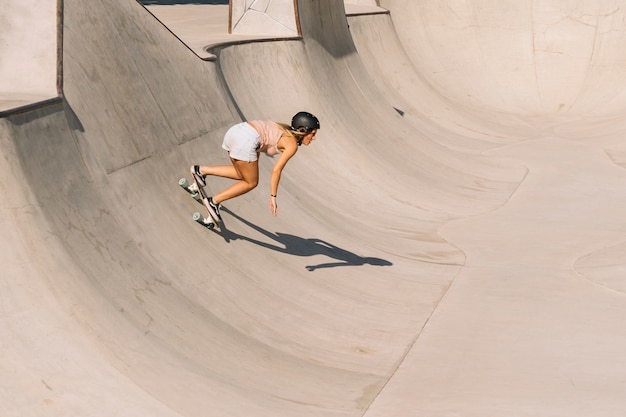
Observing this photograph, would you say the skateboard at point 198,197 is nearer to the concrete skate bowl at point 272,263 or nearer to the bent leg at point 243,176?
the concrete skate bowl at point 272,263

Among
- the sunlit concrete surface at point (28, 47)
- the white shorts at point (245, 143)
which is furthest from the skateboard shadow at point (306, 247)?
the sunlit concrete surface at point (28, 47)

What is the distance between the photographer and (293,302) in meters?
8.20

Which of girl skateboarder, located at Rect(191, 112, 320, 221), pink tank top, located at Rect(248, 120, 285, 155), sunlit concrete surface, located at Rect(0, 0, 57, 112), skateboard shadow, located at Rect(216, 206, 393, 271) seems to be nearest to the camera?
sunlit concrete surface, located at Rect(0, 0, 57, 112)

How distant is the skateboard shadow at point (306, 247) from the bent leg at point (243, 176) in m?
0.58

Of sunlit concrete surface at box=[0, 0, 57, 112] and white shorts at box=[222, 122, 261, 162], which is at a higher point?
sunlit concrete surface at box=[0, 0, 57, 112]

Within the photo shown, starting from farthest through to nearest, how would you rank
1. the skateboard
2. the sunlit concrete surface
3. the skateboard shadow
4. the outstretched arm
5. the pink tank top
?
the skateboard shadow → the skateboard → the pink tank top → the outstretched arm → the sunlit concrete surface

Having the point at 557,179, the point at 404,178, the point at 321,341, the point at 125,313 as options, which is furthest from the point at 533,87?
the point at 125,313

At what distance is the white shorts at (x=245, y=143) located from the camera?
25.0 feet

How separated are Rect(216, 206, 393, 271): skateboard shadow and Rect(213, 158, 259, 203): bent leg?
58 centimetres

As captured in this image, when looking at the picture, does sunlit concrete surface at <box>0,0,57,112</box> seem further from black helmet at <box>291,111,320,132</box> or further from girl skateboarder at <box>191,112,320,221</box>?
black helmet at <box>291,111,320,132</box>

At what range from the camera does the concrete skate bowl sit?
5688 millimetres

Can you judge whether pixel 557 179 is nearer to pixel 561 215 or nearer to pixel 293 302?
pixel 561 215

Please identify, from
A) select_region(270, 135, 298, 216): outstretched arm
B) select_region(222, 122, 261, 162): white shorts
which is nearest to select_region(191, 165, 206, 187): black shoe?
select_region(222, 122, 261, 162): white shorts

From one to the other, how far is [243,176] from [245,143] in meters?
0.35
